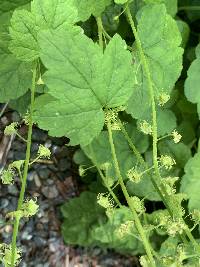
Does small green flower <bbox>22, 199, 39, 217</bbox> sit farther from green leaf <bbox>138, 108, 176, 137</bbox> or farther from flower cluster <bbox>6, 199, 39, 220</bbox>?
green leaf <bbox>138, 108, 176, 137</bbox>

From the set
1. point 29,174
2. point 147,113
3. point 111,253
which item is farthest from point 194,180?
point 29,174

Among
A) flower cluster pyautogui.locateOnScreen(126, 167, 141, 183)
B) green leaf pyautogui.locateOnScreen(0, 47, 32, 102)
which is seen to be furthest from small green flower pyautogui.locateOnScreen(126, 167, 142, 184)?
green leaf pyautogui.locateOnScreen(0, 47, 32, 102)

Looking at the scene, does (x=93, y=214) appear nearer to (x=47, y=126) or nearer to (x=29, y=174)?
(x=29, y=174)

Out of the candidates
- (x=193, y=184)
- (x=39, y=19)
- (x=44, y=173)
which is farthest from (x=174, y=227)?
(x=44, y=173)

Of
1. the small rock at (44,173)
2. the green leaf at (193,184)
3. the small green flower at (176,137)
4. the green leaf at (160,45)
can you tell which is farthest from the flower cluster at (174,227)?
the small rock at (44,173)

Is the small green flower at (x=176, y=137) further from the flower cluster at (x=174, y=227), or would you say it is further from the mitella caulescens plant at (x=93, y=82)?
the flower cluster at (x=174, y=227)

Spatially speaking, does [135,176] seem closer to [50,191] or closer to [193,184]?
[193,184]
